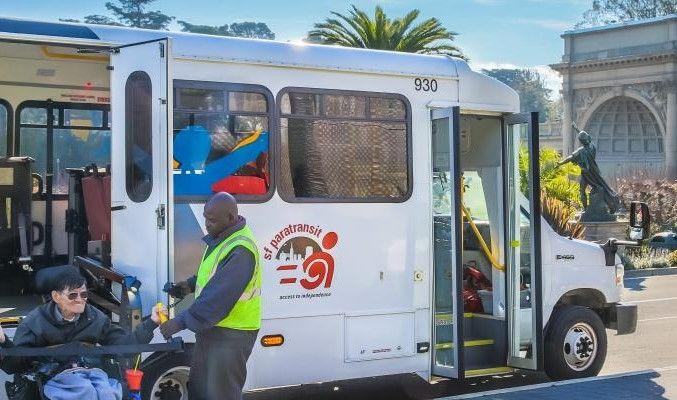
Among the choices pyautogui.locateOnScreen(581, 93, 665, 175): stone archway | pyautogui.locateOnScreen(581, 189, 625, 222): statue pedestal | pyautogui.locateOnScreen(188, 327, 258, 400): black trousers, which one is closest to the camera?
pyautogui.locateOnScreen(188, 327, 258, 400): black trousers

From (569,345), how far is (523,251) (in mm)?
1092

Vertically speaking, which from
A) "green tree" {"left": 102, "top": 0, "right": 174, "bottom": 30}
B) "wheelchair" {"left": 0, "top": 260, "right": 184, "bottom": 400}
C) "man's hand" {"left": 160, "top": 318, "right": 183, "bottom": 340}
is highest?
"green tree" {"left": 102, "top": 0, "right": 174, "bottom": 30}

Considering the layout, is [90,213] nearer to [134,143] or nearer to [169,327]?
[134,143]

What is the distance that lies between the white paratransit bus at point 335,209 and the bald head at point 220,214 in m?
1.00

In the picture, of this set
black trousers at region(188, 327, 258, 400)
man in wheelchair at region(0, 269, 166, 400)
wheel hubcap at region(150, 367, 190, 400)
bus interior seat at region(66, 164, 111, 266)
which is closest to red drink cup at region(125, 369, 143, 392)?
man in wheelchair at region(0, 269, 166, 400)

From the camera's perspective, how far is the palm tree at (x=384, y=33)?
1102 inches

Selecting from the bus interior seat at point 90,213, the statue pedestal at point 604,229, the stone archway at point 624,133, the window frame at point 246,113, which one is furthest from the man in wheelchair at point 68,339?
the stone archway at point 624,133

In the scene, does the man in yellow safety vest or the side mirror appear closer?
the man in yellow safety vest

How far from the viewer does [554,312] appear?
9.83 meters

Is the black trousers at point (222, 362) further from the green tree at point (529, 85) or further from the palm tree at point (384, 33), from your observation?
the green tree at point (529, 85)

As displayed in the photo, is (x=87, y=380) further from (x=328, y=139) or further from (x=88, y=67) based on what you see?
(x=88, y=67)

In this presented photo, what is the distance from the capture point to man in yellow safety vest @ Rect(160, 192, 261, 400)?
620 centimetres

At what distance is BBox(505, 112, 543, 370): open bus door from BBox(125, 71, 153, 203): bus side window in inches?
137

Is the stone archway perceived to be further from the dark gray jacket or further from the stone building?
the dark gray jacket
